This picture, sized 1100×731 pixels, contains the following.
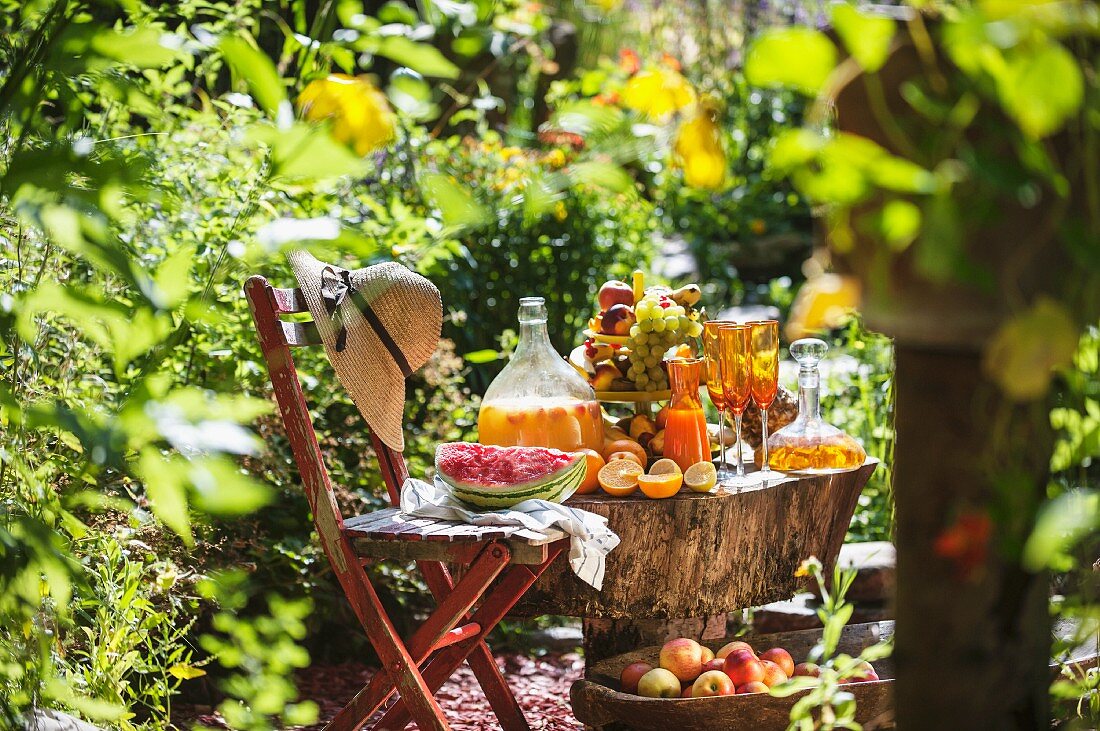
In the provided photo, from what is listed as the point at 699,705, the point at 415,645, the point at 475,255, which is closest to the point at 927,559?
the point at 699,705

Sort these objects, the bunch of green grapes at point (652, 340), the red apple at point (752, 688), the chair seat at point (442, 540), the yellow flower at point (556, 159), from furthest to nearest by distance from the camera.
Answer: the yellow flower at point (556, 159), the bunch of green grapes at point (652, 340), the red apple at point (752, 688), the chair seat at point (442, 540)

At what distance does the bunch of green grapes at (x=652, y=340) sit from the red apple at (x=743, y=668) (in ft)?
2.55

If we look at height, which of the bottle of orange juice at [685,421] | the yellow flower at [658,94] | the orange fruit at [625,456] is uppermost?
the yellow flower at [658,94]

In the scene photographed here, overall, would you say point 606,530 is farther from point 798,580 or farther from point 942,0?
point 942,0

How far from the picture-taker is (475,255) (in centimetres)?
569

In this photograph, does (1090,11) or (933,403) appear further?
(933,403)

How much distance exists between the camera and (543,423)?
2994mm

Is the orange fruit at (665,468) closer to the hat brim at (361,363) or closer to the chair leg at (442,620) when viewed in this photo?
the chair leg at (442,620)

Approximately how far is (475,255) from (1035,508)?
479 centimetres

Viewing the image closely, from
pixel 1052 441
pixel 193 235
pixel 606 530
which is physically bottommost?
pixel 606 530

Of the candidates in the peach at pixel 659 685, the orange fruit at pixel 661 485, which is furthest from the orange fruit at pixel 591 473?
the peach at pixel 659 685

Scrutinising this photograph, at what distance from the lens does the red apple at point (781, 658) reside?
9.40 feet

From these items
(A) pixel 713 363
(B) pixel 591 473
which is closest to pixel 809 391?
(A) pixel 713 363

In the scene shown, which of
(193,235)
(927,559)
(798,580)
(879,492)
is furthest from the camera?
(879,492)
